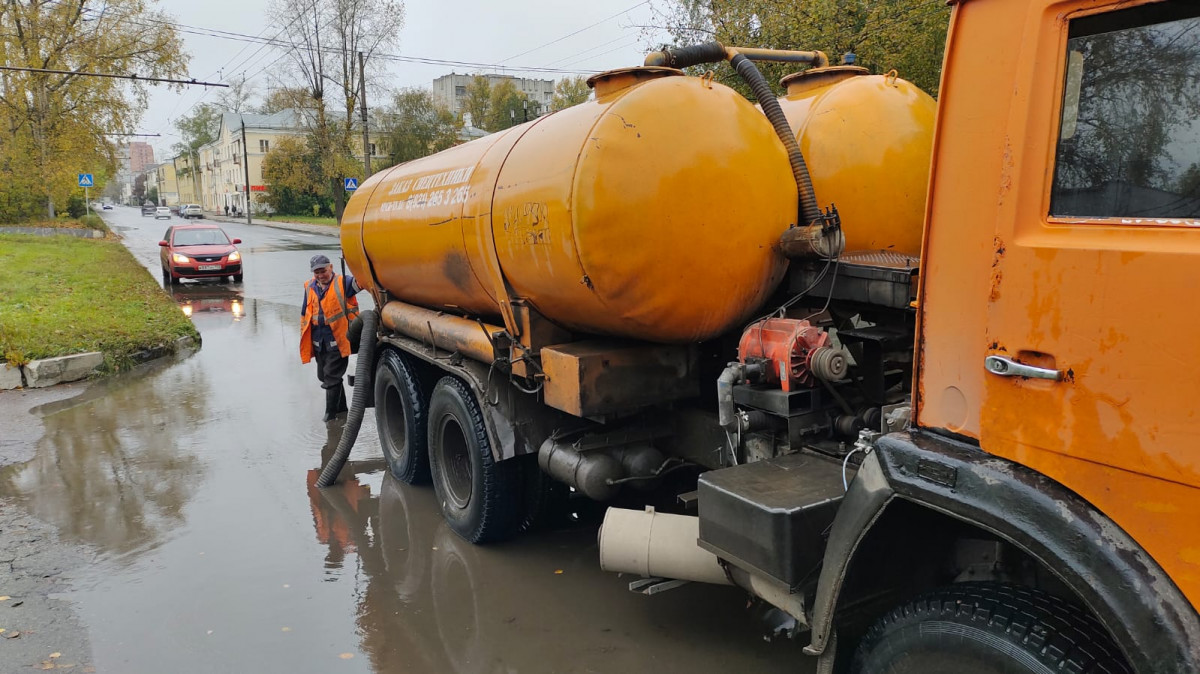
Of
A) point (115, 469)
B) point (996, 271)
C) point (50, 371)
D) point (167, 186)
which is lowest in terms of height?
point (115, 469)

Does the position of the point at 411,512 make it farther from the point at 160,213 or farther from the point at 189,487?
the point at 160,213

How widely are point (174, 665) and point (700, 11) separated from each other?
13153 millimetres

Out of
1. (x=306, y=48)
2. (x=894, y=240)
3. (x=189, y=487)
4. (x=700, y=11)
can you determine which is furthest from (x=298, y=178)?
(x=894, y=240)

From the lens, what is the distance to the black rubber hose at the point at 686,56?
12.3ft

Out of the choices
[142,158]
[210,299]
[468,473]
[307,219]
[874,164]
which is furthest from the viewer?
[142,158]

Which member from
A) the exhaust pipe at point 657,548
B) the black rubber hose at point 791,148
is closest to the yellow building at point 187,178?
the black rubber hose at point 791,148

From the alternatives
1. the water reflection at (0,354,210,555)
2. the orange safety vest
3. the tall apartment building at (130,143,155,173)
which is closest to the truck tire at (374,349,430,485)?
the orange safety vest

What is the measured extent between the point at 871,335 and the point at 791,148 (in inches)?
36.2

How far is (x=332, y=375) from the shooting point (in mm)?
7922

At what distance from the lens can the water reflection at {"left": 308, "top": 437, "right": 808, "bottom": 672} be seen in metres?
3.62

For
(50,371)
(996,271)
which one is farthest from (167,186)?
(996,271)

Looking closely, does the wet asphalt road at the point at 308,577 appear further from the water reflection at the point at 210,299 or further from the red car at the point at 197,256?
the red car at the point at 197,256

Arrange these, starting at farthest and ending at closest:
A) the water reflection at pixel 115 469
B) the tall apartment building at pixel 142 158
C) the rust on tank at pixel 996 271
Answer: the tall apartment building at pixel 142 158 → the water reflection at pixel 115 469 → the rust on tank at pixel 996 271

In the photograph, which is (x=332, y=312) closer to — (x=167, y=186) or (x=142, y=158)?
(x=167, y=186)
